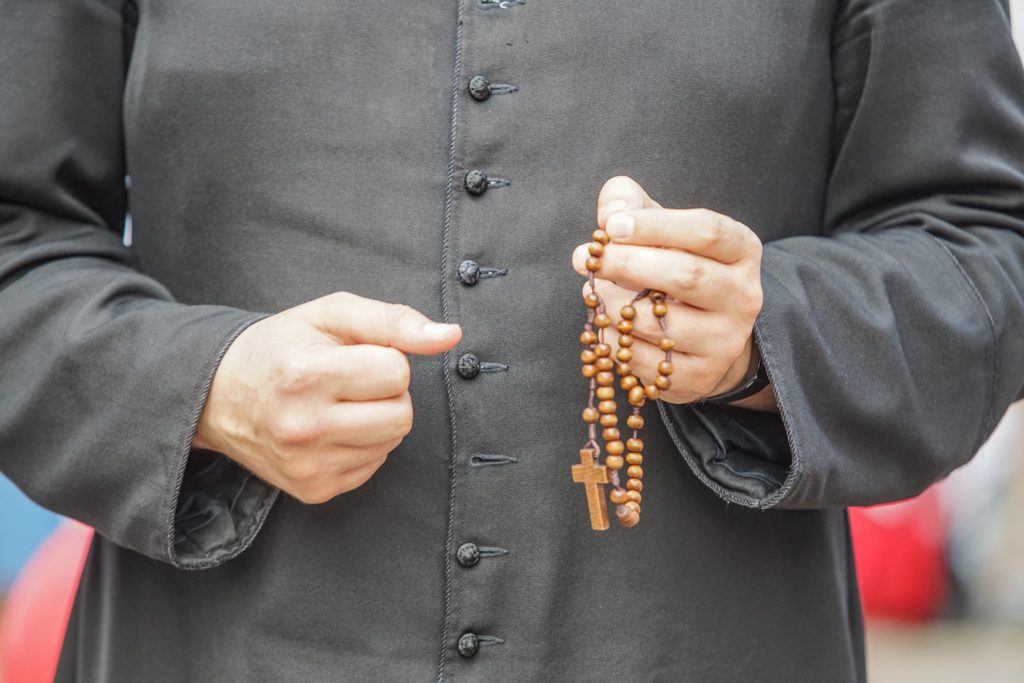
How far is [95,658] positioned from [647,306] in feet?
3.21

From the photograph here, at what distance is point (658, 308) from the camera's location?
1289 mm

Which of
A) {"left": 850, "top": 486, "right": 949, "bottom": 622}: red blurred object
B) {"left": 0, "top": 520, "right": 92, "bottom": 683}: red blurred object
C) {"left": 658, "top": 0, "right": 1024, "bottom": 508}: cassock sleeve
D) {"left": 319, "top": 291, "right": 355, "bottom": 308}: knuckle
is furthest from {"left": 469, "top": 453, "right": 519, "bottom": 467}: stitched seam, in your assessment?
{"left": 850, "top": 486, "right": 949, "bottom": 622}: red blurred object

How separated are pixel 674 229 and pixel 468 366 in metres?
0.37

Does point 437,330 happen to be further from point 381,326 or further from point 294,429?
point 294,429

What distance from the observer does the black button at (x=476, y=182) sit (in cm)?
151

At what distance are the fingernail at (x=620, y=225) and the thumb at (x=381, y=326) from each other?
0.19 m

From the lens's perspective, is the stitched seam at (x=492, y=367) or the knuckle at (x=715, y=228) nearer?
the knuckle at (x=715, y=228)

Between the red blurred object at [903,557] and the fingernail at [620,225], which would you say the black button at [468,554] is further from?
the red blurred object at [903,557]

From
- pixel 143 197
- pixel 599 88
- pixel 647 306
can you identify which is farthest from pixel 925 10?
pixel 143 197

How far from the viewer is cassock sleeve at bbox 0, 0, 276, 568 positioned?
4.66 ft

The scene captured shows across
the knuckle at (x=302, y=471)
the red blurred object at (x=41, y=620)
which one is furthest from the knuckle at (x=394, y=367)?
the red blurred object at (x=41, y=620)

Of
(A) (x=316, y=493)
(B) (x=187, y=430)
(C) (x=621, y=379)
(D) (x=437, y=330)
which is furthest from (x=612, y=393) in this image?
(B) (x=187, y=430)

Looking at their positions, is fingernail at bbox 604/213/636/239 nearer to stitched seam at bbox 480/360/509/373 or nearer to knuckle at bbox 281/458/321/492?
stitched seam at bbox 480/360/509/373

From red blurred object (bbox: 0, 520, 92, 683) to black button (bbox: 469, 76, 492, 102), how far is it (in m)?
1.94
